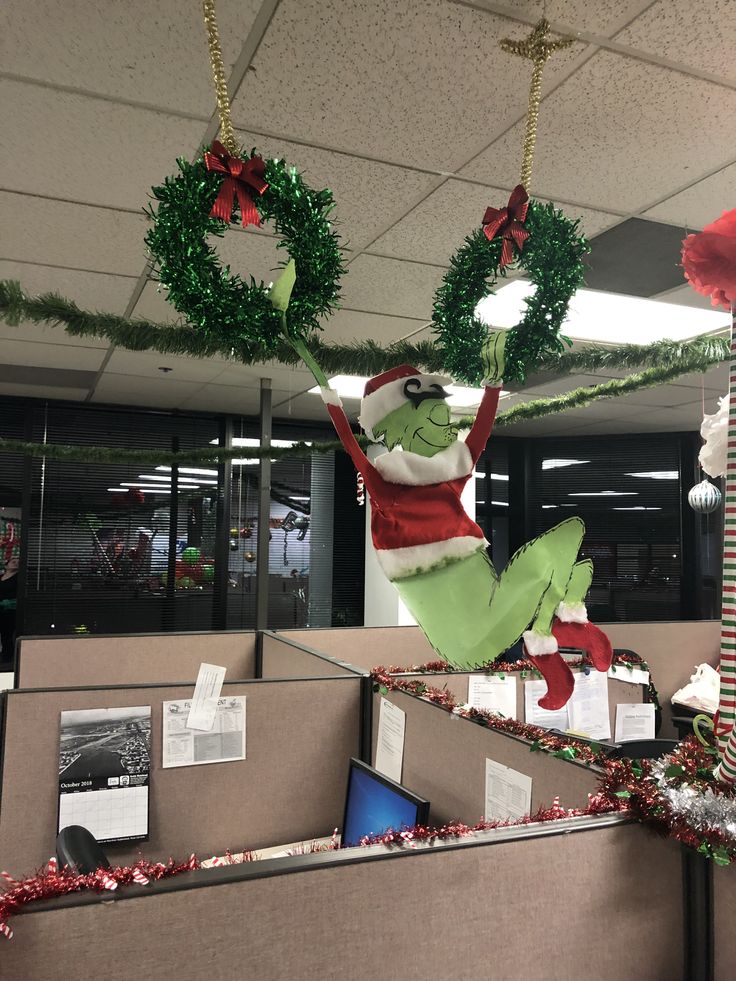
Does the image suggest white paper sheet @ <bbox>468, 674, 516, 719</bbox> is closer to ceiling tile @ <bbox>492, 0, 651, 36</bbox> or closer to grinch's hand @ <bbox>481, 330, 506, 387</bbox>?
grinch's hand @ <bbox>481, 330, 506, 387</bbox>

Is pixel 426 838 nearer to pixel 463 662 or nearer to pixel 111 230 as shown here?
pixel 463 662

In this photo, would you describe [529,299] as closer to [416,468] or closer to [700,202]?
[416,468]

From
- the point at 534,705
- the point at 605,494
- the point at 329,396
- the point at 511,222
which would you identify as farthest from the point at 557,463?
the point at 329,396

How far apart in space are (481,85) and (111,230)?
1.40 m

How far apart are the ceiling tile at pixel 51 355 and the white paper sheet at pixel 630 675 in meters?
3.11

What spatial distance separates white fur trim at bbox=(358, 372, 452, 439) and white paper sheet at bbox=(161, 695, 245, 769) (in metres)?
1.12

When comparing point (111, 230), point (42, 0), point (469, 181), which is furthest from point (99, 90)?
point (469, 181)

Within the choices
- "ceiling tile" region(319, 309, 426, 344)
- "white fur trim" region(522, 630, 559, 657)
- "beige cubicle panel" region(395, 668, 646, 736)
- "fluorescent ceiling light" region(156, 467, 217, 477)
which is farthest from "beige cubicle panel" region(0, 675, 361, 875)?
"fluorescent ceiling light" region(156, 467, 217, 477)

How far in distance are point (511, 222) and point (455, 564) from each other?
0.53m

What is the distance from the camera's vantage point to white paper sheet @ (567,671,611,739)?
8.35 ft

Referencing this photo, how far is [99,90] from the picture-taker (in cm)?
164

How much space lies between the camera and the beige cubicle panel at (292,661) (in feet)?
6.91

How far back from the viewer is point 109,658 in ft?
8.33

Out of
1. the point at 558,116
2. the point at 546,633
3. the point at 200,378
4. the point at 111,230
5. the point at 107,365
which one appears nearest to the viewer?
the point at 546,633
